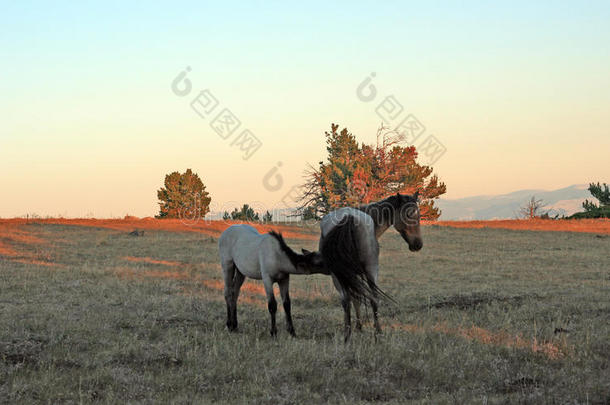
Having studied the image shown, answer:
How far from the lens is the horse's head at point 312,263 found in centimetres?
855

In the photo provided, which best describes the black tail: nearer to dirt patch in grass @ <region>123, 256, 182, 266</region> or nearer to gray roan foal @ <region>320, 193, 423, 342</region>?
gray roan foal @ <region>320, 193, 423, 342</region>

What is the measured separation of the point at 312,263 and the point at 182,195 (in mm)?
51231

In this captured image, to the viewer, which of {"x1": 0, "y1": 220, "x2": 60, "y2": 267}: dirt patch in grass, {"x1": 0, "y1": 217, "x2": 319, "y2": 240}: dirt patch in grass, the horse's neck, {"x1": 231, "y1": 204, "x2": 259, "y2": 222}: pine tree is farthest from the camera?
{"x1": 231, "y1": 204, "x2": 259, "y2": 222}: pine tree

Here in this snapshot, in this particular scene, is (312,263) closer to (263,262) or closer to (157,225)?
(263,262)

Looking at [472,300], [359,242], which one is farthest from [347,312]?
[472,300]

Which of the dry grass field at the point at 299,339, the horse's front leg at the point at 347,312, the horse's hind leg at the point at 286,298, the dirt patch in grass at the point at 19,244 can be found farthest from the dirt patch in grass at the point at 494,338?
the dirt patch in grass at the point at 19,244

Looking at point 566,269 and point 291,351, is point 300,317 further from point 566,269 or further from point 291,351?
point 566,269

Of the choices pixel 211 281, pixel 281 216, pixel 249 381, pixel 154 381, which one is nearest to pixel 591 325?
pixel 249 381

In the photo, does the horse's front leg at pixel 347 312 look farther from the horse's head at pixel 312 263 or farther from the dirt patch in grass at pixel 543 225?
the dirt patch in grass at pixel 543 225

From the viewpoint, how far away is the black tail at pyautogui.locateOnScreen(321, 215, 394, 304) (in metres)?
8.38

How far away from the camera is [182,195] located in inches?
2292

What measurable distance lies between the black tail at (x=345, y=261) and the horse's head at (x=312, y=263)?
11 cm

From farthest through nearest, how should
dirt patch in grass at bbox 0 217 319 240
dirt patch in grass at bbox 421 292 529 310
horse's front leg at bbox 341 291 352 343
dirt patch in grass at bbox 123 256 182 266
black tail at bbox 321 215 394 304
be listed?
1. dirt patch in grass at bbox 0 217 319 240
2. dirt patch in grass at bbox 123 256 182 266
3. dirt patch in grass at bbox 421 292 529 310
4. horse's front leg at bbox 341 291 352 343
5. black tail at bbox 321 215 394 304

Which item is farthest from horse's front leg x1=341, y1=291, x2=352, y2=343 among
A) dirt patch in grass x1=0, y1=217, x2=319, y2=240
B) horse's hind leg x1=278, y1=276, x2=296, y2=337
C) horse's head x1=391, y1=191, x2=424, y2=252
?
dirt patch in grass x1=0, y1=217, x2=319, y2=240
